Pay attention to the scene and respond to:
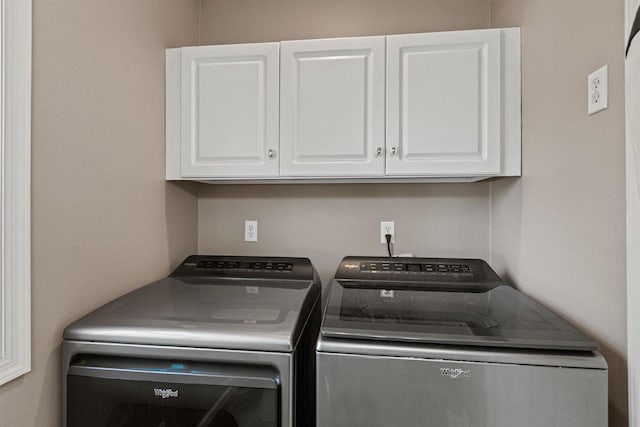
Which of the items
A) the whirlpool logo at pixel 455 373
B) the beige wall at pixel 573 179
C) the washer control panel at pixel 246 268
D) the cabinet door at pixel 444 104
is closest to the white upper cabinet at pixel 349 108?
the cabinet door at pixel 444 104

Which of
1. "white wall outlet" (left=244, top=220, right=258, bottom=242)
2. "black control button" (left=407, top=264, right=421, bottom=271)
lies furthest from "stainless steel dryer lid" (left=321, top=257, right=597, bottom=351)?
"white wall outlet" (left=244, top=220, right=258, bottom=242)

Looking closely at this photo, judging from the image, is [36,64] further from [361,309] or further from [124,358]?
[361,309]

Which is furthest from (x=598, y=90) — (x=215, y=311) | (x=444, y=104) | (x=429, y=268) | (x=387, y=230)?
(x=215, y=311)

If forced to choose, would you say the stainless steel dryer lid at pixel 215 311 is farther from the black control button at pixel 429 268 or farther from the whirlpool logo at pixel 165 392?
the black control button at pixel 429 268

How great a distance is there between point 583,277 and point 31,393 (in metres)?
1.67

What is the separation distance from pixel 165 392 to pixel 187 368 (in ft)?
0.30

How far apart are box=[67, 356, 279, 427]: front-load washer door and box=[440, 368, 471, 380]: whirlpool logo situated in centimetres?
47

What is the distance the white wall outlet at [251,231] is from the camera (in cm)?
197

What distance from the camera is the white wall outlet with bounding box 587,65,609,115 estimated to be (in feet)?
3.02

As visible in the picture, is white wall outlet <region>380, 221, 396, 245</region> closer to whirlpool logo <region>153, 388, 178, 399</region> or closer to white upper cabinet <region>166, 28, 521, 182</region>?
white upper cabinet <region>166, 28, 521, 182</region>

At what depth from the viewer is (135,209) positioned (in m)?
1.47

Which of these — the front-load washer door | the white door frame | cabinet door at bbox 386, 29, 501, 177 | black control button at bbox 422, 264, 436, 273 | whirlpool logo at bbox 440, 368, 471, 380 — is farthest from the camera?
black control button at bbox 422, 264, 436, 273

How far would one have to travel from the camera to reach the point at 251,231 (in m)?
1.97

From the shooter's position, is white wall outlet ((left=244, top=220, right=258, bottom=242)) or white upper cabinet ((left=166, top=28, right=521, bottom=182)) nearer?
white upper cabinet ((left=166, top=28, right=521, bottom=182))
